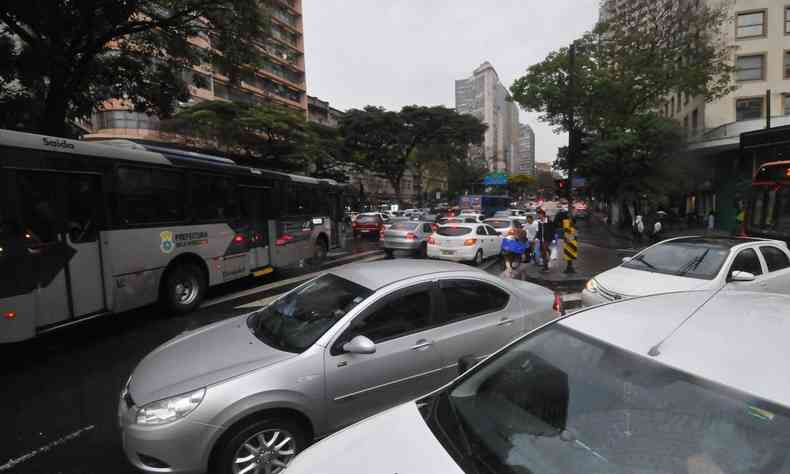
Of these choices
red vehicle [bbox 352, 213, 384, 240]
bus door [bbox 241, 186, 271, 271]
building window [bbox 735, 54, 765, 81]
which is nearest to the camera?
bus door [bbox 241, 186, 271, 271]

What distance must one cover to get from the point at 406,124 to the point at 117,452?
136 feet

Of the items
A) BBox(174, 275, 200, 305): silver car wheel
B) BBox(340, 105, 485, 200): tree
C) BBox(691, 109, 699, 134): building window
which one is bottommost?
BBox(174, 275, 200, 305): silver car wheel

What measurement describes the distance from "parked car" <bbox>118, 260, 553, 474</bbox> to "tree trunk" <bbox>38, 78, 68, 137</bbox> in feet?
31.4

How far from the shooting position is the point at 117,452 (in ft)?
11.1

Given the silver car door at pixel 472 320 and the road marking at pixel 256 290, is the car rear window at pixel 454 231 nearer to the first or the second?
the road marking at pixel 256 290

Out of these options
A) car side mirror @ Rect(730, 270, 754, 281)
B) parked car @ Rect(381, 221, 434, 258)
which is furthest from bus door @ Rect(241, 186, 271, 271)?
car side mirror @ Rect(730, 270, 754, 281)

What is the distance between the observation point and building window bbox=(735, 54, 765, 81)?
27.6 meters

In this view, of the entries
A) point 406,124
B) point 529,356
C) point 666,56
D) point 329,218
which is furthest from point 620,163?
point 529,356

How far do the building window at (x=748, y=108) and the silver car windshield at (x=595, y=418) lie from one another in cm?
3493

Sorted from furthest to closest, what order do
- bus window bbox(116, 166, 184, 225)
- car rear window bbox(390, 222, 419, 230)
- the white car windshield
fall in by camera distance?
1. car rear window bbox(390, 222, 419, 230)
2. bus window bbox(116, 166, 184, 225)
3. the white car windshield

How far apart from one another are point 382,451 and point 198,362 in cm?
191

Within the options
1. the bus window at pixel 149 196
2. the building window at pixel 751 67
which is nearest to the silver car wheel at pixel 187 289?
the bus window at pixel 149 196

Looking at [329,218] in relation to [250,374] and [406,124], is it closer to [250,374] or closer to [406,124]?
[250,374]

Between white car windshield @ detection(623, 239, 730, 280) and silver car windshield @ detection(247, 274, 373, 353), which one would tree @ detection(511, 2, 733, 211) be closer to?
white car windshield @ detection(623, 239, 730, 280)
